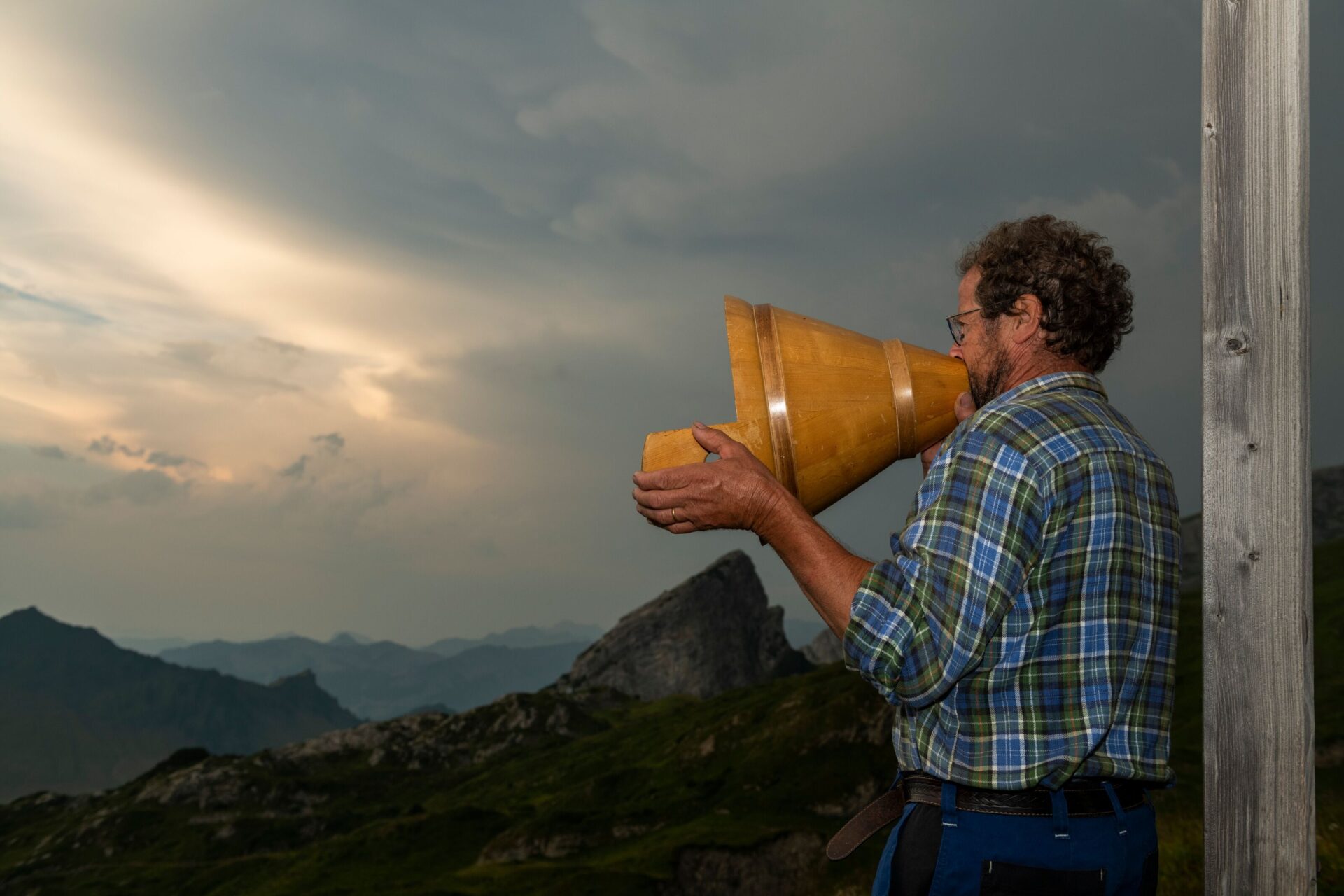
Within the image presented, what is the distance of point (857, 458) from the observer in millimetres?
4473

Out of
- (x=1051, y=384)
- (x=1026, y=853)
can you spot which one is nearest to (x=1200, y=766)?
(x=1026, y=853)

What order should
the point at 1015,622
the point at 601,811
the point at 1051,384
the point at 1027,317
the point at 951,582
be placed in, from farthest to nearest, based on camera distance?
the point at 601,811 < the point at 1027,317 < the point at 1051,384 < the point at 1015,622 < the point at 951,582

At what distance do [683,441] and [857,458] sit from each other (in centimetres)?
82

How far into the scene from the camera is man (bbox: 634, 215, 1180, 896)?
Result: 3.73 meters

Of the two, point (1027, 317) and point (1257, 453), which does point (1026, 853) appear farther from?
point (1027, 317)

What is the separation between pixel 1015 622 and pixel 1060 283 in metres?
1.60

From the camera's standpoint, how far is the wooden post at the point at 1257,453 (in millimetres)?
4297

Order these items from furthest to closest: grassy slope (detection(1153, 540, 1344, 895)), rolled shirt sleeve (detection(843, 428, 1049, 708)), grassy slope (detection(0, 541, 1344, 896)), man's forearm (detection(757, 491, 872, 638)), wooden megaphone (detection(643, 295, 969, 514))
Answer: grassy slope (detection(0, 541, 1344, 896)) → grassy slope (detection(1153, 540, 1344, 895)) → wooden megaphone (detection(643, 295, 969, 514)) → man's forearm (detection(757, 491, 872, 638)) → rolled shirt sleeve (detection(843, 428, 1049, 708))

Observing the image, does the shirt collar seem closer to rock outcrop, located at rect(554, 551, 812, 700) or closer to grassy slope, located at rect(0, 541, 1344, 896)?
grassy slope, located at rect(0, 541, 1344, 896)

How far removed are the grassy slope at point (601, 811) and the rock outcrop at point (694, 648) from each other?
41838 millimetres

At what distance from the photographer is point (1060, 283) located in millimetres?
4441

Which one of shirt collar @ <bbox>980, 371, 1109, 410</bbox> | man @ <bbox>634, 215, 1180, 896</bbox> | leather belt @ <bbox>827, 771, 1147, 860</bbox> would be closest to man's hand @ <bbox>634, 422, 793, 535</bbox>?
man @ <bbox>634, 215, 1180, 896</bbox>

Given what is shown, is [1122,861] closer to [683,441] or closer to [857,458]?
[857,458]

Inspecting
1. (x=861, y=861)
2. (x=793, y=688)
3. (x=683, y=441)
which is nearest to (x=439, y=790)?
(x=793, y=688)
